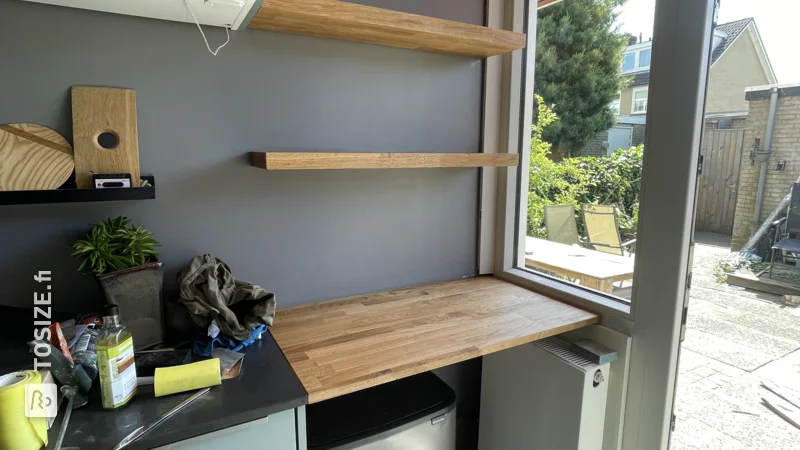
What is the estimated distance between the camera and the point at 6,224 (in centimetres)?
119

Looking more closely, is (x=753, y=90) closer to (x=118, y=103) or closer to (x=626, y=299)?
(x=626, y=299)

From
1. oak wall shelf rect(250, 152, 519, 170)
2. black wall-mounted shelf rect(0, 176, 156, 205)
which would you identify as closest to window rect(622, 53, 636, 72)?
oak wall shelf rect(250, 152, 519, 170)

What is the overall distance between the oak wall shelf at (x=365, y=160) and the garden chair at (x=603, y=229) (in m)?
0.36

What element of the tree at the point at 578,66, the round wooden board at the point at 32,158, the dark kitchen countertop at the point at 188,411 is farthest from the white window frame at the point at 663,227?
the round wooden board at the point at 32,158

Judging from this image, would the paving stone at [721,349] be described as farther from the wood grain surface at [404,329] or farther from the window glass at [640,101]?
the window glass at [640,101]

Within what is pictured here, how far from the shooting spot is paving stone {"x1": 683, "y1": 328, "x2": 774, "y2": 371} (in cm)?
132

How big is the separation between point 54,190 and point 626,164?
169cm

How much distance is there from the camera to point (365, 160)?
1433 millimetres

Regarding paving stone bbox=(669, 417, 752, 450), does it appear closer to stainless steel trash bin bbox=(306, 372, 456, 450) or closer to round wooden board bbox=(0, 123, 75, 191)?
stainless steel trash bin bbox=(306, 372, 456, 450)

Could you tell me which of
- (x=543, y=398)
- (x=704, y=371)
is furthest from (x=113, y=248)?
(x=704, y=371)

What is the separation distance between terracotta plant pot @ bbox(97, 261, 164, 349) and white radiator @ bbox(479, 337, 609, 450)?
1.23 m

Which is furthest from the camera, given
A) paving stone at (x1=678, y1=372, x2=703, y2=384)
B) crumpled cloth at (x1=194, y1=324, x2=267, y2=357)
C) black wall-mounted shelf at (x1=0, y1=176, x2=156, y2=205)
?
paving stone at (x1=678, y1=372, x2=703, y2=384)

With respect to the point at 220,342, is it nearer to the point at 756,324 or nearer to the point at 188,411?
the point at 188,411

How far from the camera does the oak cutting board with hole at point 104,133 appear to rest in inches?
47.6
